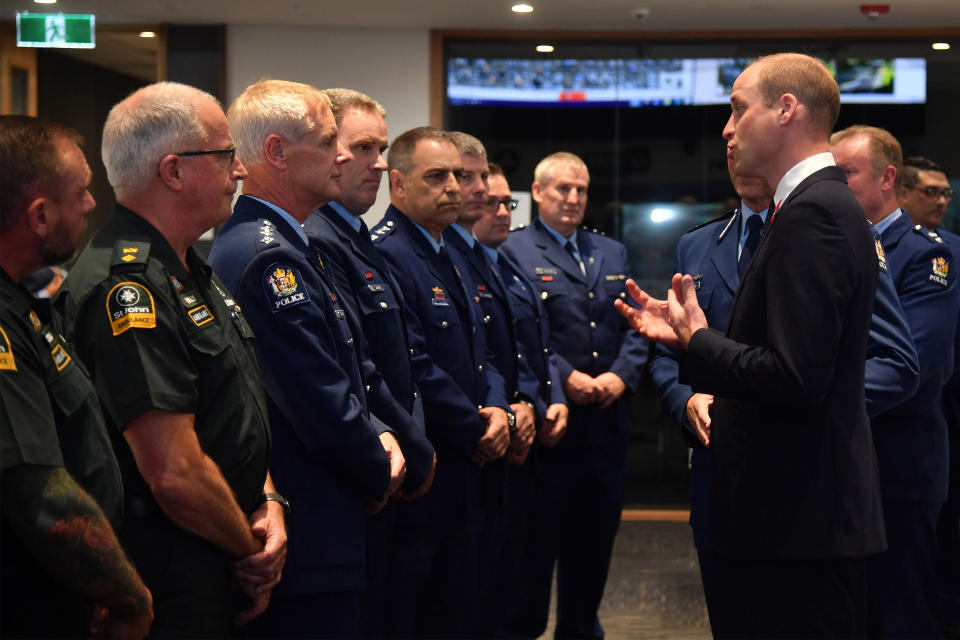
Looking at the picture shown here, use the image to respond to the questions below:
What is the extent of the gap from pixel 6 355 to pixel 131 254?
363 mm

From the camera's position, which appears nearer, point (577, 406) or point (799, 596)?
point (799, 596)

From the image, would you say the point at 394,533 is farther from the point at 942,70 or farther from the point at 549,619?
the point at 942,70

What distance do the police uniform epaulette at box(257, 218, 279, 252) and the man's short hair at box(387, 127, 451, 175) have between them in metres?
1.20

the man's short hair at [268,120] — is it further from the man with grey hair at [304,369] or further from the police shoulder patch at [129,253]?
the police shoulder patch at [129,253]

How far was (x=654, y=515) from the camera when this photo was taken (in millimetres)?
6359

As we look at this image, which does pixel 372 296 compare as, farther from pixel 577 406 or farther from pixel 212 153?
pixel 577 406

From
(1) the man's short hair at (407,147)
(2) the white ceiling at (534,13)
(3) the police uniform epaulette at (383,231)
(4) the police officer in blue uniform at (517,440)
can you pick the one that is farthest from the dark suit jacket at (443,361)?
(2) the white ceiling at (534,13)

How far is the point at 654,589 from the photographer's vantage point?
4617 mm

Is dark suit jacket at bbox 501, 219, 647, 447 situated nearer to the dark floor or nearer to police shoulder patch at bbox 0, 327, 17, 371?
the dark floor

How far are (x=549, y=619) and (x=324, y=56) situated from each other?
376 centimetres

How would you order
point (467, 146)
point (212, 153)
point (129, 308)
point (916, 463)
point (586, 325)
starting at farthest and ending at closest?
point (586, 325), point (467, 146), point (916, 463), point (212, 153), point (129, 308)

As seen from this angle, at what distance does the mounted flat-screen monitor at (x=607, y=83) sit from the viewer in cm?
630

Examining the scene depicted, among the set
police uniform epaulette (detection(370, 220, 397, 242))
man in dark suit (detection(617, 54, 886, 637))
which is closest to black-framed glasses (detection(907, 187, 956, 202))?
police uniform epaulette (detection(370, 220, 397, 242))

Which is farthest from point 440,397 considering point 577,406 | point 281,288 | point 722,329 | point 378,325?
point 577,406
